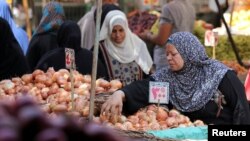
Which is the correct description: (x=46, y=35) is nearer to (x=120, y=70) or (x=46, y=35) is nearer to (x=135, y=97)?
(x=120, y=70)

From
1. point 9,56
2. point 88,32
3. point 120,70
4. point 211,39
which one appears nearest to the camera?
point 9,56

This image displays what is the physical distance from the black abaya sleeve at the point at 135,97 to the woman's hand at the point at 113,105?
0.31ft

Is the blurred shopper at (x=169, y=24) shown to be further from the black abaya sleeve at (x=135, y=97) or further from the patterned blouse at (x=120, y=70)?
the black abaya sleeve at (x=135, y=97)

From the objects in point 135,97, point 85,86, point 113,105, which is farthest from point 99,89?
point 113,105

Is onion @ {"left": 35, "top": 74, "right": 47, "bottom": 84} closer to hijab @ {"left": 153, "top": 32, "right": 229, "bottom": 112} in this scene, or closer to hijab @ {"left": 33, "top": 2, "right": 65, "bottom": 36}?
hijab @ {"left": 153, "top": 32, "right": 229, "bottom": 112}

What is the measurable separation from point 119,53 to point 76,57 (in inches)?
19.6

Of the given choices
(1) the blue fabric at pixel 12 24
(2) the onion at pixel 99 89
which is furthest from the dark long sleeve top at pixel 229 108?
(1) the blue fabric at pixel 12 24

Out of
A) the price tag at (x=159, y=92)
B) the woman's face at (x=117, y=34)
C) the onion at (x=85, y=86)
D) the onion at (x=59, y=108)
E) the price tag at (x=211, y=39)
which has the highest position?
the woman's face at (x=117, y=34)

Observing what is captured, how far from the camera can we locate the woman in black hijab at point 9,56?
19.5ft

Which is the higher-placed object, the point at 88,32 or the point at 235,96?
the point at 88,32

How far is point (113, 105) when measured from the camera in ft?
14.0

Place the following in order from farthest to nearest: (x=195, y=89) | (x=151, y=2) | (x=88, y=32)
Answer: (x=151, y=2), (x=88, y=32), (x=195, y=89)

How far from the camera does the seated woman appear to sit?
599 cm

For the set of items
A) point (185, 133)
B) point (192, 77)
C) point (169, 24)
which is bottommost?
point (185, 133)
